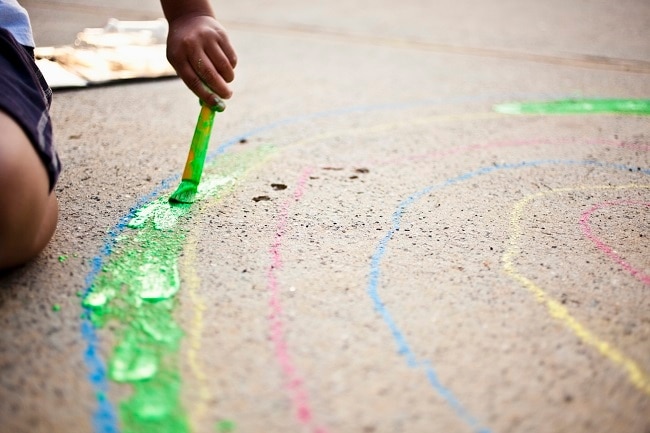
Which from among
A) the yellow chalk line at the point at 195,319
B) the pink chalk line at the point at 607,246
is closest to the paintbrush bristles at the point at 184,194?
A: the yellow chalk line at the point at 195,319

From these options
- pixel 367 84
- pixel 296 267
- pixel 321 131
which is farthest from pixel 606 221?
pixel 367 84

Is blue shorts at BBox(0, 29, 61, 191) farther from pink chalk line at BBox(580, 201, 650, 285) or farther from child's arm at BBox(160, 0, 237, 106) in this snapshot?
pink chalk line at BBox(580, 201, 650, 285)

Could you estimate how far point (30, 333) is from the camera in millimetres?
922

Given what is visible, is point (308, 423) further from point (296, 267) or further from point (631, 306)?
point (631, 306)

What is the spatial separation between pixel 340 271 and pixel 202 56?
0.57m

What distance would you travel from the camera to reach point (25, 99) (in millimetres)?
1051

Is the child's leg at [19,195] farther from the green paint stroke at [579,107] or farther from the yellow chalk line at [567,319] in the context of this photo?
the green paint stroke at [579,107]

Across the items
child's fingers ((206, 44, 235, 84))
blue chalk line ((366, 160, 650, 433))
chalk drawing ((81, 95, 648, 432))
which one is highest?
child's fingers ((206, 44, 235, 84))

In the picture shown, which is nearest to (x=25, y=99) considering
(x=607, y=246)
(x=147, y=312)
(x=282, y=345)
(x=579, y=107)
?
(x=147, y=312)

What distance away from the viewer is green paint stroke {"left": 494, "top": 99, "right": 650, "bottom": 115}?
2.03 meters

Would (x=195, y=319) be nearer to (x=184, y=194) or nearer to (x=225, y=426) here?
(x=225, y=426)

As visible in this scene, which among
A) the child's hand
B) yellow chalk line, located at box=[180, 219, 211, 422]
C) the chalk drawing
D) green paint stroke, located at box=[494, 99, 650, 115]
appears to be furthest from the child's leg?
green paint stroke, located at box=[494, 99, 650, 115]

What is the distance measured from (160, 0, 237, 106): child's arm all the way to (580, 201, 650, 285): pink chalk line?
0.90 m

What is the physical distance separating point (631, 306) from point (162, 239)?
0.96 m
